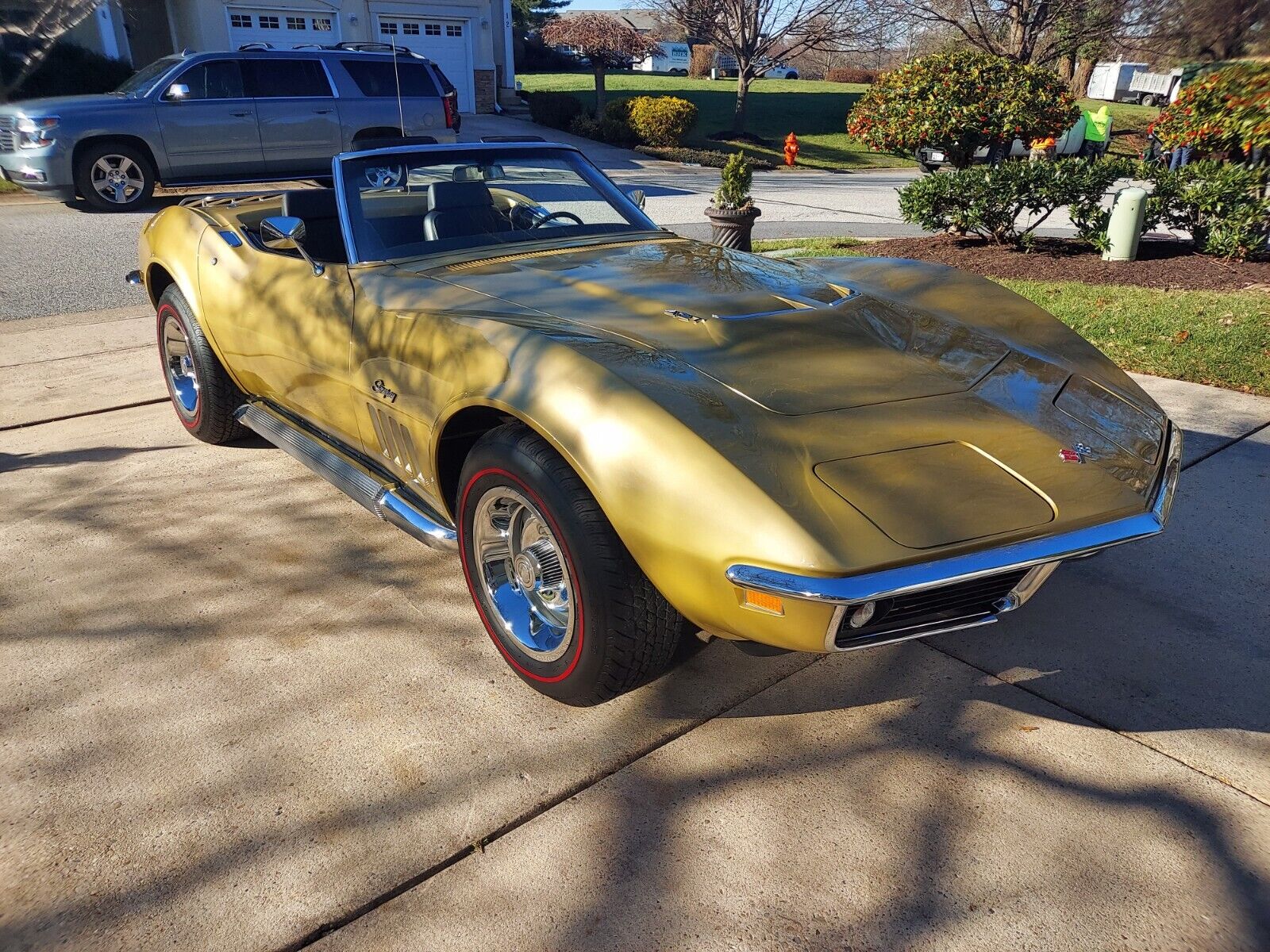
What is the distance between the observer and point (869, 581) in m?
2.10

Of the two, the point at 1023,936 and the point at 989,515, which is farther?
the point at 989,515

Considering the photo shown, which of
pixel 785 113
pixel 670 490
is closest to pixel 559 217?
pixel 670 490

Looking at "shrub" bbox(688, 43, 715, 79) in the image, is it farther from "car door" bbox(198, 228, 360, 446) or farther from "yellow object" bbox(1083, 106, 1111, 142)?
"car door" bbox(198, 228, 360, 446)

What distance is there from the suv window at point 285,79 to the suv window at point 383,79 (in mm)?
463

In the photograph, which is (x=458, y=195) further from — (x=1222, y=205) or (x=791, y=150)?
(x=791, y=150)

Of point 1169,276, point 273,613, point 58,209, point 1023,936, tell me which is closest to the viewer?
point 1023,936

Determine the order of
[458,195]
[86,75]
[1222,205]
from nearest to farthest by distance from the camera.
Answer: [458,195]
[1222,205]
[86,75]

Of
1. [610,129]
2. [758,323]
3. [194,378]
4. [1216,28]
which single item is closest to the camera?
[758,323]

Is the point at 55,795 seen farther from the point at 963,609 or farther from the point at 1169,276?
the point at 1169,276

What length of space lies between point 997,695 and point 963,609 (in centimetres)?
67

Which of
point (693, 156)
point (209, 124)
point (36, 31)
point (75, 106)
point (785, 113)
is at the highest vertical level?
point (36, 31)

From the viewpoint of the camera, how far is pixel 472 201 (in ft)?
12.8

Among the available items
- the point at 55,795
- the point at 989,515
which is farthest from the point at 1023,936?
the point at 55,795

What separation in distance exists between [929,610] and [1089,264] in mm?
7561
